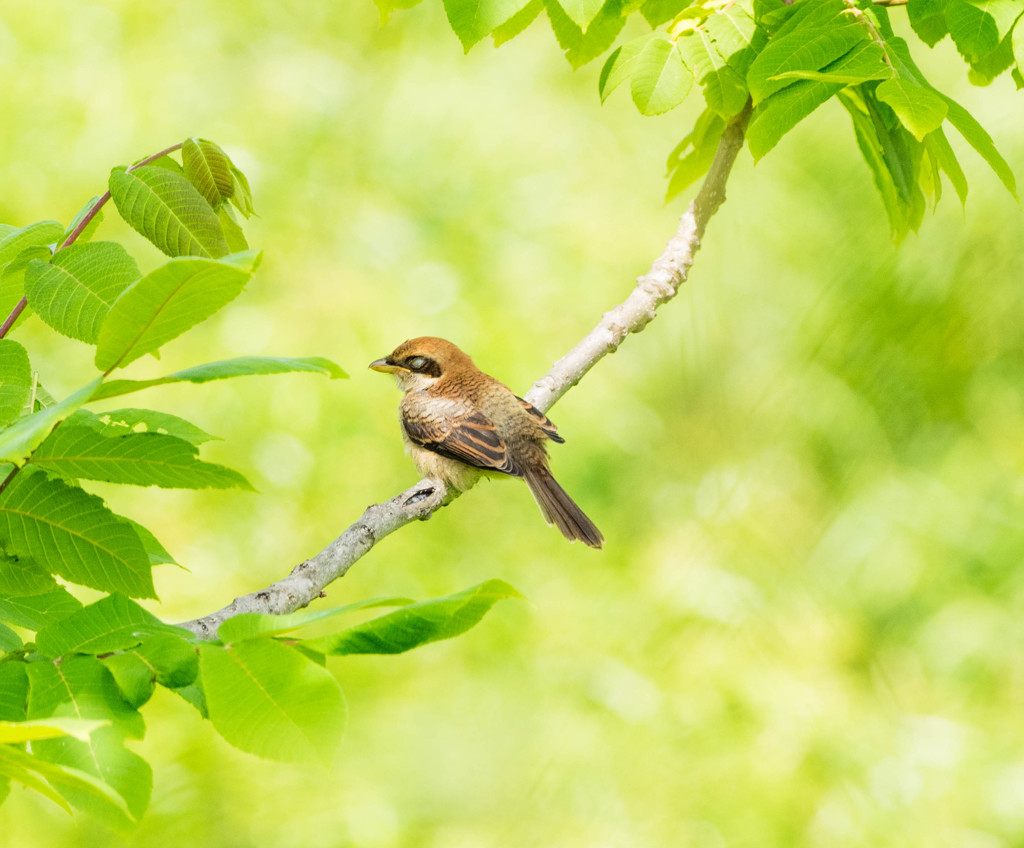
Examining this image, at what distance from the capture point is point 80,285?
119 centimetres

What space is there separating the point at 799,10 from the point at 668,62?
0.83 ft

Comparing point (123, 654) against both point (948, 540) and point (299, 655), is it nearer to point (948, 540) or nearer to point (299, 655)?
point (299, 655)

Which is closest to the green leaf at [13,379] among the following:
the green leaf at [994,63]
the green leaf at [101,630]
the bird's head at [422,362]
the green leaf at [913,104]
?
the green leaf at [101,630]

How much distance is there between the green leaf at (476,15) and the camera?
1581 mm

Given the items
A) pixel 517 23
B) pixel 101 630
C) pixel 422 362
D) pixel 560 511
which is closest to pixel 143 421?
pixel 101 630

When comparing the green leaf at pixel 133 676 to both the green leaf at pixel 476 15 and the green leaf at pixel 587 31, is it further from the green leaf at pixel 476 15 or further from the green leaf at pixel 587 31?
the green leaf at pixel 587 31

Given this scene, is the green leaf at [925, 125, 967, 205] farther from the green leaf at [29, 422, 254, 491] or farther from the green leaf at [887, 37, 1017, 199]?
the green leaf at [29, 422, 254, 491]

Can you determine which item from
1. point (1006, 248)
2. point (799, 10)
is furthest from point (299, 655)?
point (1006, 248)

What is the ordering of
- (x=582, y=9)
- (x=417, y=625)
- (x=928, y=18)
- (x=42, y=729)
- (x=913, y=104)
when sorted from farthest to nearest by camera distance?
(x=928, y=18) → (x=582, y=9) → (x=913, y=104) → (x=417, y=625) → (x=42, y=729)

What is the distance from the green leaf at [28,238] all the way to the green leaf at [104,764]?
669 mm

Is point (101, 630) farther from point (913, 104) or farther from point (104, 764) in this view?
point (913, 104)

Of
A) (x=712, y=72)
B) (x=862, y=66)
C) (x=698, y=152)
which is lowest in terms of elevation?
(x=862, y=66)

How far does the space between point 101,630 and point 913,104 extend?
1335mm

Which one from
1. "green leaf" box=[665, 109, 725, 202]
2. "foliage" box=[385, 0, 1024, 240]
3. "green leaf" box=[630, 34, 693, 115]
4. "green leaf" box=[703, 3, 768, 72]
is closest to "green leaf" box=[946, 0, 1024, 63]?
"foliage" box=[385, 0, 1024, 240]
